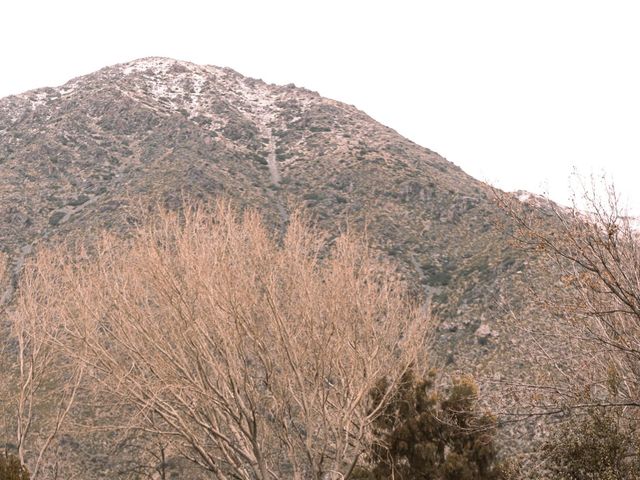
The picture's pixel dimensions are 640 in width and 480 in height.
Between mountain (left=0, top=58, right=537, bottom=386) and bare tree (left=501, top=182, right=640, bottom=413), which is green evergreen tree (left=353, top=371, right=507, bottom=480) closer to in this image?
bare tree (left=501, top=182, right=640, bottom=413)

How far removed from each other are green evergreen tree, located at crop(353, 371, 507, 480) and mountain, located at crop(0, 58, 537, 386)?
16111 millimetres

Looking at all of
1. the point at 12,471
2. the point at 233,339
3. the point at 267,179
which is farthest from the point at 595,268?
the point at 267,179

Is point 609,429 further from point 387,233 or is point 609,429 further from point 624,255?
point 387,233

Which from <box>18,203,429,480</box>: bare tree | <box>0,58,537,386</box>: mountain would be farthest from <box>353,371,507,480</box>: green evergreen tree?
<box>0,58,537,386</box>: mountain

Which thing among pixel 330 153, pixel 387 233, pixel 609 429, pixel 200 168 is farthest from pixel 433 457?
pixel 330 153

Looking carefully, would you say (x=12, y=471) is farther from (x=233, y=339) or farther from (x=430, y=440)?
(x=430, y=440)

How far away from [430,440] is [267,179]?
5339 centimetres

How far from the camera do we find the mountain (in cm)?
3941

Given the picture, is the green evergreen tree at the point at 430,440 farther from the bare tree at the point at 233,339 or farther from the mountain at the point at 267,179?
the mountain at the point at 267,179

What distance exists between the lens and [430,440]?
1266 cm

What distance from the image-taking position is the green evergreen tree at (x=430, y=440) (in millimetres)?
12060

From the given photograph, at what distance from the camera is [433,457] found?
12.3m

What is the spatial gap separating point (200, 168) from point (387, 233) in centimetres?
2455

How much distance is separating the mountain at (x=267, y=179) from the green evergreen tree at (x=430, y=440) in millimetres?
16111
